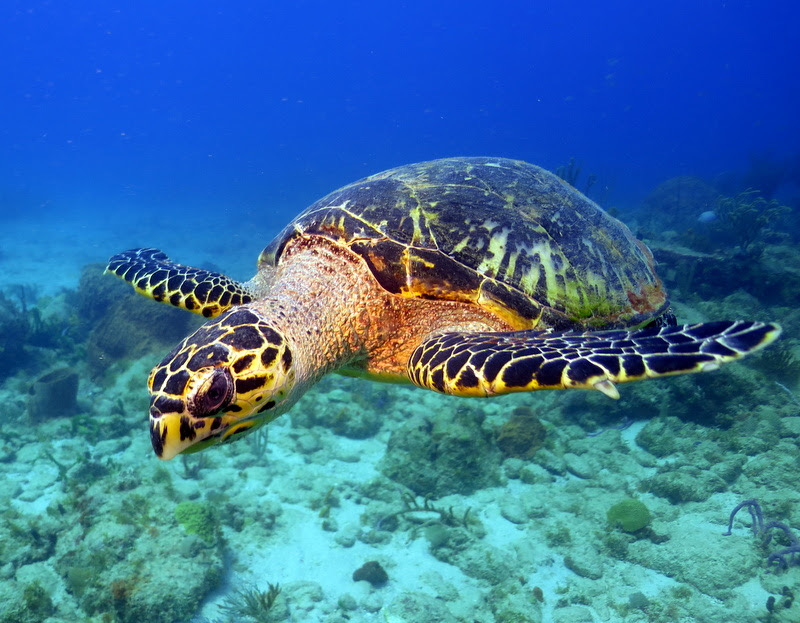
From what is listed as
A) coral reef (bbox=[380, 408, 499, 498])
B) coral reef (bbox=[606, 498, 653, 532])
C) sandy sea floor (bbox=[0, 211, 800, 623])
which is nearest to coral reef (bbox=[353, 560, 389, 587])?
sandy sea floor (bbox=[0, 211, 800, 623])

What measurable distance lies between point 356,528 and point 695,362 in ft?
14.4

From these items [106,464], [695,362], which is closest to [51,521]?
[106,464]

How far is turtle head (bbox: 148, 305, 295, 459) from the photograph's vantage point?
202 cm

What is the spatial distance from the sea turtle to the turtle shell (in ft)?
0.04

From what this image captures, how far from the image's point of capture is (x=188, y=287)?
395 centimetres

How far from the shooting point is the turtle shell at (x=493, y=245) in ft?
10.5

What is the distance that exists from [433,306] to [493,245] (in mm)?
663

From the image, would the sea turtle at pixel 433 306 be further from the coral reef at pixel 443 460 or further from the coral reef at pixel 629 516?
the coral reef at pixel 443 460

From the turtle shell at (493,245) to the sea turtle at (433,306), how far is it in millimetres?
12

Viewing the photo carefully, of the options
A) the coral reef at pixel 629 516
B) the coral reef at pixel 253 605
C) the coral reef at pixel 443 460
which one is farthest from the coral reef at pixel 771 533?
the coral reef at pixel 253 605

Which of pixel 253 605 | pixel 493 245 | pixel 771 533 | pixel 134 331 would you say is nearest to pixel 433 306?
pixel 493 245

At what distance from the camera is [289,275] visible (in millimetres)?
3414

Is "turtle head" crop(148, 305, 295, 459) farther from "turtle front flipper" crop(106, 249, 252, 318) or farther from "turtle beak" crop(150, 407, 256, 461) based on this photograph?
"turtle front flipper" crop(106, 249, 252, 318)

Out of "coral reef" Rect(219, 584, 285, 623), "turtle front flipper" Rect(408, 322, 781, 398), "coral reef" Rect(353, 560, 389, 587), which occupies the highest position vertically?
"turtle front flipper" Rect(408, 322, 781, 398)
